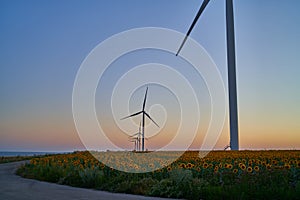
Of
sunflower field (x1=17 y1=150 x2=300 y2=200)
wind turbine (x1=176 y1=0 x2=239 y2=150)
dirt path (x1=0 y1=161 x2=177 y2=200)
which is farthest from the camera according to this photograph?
wind turbine (x1=176 y1=0 x2=239 y2=150)

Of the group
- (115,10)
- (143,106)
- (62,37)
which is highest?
(115,10)

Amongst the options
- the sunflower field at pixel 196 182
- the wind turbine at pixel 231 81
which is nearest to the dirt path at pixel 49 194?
the sunflower field at pixel 196 182

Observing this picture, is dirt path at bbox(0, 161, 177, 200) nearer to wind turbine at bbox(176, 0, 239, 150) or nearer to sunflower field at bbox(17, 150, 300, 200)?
sunflower field at bbox(17, 150, 300, 200)

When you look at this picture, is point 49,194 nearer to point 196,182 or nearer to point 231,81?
point 196,182

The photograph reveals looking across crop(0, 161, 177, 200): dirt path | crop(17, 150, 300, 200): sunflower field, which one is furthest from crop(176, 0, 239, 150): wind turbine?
crop(0, 161, 177, 200): dirt path

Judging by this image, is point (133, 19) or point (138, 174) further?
point (133, 19)

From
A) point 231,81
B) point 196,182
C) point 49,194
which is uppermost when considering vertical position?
point 231,81

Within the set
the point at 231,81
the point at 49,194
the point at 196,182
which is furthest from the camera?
the point at 231,81

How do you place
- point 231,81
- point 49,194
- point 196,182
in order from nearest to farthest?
point 49,194 → point 196,182 → point 231,81

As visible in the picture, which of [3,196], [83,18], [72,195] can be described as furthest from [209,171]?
[83,18]

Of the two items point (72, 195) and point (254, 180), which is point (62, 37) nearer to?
point (72, 195)

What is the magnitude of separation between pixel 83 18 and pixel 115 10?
1552mm

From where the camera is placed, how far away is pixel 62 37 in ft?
57.6

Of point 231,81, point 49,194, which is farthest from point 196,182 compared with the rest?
point 231,81
